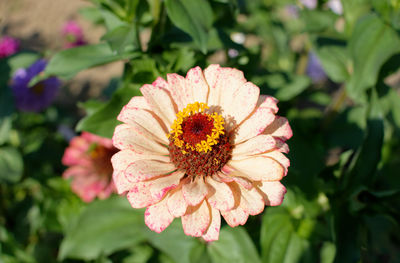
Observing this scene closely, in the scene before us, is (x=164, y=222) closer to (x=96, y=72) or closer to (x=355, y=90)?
(x=355, y=90)

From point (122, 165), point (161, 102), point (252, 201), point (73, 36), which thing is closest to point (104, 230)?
point (122, 165)

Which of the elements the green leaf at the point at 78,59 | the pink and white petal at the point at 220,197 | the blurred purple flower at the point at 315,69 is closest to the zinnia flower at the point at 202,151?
the pink and white petal at the point at 220,197

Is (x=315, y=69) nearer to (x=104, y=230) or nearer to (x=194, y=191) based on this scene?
(x=104, y=230)

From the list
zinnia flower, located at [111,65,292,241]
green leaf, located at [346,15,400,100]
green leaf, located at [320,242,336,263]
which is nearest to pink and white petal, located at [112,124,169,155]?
zinnia flower, located at [111,65,292,241]

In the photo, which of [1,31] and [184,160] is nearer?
[184,160]

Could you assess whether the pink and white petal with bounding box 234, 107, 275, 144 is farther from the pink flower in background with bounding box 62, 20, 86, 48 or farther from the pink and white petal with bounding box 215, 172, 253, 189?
the pink flower in background with bounding box 62, 20, 86, 48

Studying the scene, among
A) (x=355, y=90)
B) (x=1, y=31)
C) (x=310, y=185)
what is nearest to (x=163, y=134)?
(x=310, y=185)

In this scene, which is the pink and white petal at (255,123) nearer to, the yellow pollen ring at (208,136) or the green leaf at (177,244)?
the yellow pollen ring at (208,136)
